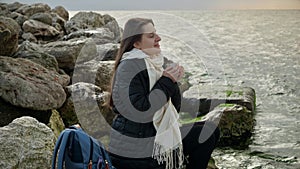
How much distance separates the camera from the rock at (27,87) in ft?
14.7

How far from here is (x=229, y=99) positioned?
7648 mm

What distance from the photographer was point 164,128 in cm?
307

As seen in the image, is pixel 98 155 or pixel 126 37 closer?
pixel 98 155

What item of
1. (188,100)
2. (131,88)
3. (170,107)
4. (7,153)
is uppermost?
(131,88)

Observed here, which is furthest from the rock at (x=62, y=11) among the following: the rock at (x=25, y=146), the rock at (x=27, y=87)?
the rock at (x=25, y=146)

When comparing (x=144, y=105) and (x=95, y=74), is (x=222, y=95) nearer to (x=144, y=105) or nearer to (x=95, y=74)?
(x=95, y=74)

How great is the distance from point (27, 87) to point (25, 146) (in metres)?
1.48

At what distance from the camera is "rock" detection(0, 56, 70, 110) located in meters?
4.48

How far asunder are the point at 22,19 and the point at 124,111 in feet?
44.8

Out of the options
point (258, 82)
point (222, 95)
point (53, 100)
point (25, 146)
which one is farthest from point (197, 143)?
point (258, 82)

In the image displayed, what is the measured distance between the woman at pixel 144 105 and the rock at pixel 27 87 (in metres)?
1.64

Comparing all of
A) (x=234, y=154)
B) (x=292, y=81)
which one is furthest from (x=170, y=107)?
(x=292, y=81)

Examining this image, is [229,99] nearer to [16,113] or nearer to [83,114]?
[83,114]

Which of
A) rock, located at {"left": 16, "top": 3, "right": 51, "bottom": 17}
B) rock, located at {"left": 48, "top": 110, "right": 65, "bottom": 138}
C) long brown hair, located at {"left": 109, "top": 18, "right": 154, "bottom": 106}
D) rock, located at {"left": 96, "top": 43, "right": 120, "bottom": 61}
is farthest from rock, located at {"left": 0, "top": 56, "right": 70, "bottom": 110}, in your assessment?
rock, located at {"left": 16, "top": 3, "right": 51, "bottom": 17}
